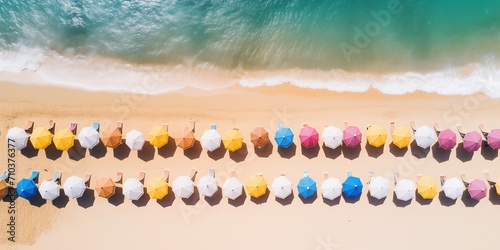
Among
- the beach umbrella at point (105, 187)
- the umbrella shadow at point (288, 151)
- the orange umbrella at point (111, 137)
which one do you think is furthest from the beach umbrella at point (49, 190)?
the umbrella shadow at point (288, 151)

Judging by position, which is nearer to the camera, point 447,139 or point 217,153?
point 447,139

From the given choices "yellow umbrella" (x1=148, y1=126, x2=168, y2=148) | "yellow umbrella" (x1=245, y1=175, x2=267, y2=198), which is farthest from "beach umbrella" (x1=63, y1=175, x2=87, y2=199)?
"yellow umbrella" (x1=245, y1=175, x2=267, y2=198)

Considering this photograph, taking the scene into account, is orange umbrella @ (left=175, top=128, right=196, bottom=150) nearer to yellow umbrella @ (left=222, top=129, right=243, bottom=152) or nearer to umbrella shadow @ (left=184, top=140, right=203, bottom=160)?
umbrella shadow @ (left=184, top=140, right=203, bottom=160)

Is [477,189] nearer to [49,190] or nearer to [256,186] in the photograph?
[256,186]

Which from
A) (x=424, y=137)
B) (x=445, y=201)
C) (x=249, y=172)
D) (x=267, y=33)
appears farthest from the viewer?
(x=267, y=33)

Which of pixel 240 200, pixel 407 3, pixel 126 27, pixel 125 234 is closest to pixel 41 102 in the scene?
pixel 126 27

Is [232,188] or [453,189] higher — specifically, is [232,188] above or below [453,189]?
above

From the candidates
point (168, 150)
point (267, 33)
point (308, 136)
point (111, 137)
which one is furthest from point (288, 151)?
point (111, 137)
